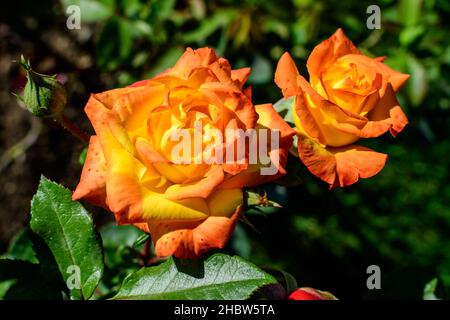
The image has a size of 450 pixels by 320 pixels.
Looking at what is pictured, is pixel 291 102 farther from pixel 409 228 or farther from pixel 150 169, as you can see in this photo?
pixel 409 228

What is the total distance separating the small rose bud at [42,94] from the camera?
0.95 metres

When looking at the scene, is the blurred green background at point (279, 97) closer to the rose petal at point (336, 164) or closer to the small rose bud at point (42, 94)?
the rose petal at point (336, 164)

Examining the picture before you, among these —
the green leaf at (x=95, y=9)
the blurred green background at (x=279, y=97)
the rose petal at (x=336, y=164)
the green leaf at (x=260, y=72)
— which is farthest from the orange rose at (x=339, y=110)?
the green leaf at (x=95, y=9)

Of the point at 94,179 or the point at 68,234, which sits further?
the point at 68,234

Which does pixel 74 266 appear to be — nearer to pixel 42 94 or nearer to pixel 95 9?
pixel 42 94

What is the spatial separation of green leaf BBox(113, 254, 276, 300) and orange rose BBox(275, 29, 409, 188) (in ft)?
0.60

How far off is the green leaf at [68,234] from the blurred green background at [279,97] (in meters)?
0.39

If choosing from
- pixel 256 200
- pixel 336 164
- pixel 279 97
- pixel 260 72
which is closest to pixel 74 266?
pixel 256 200

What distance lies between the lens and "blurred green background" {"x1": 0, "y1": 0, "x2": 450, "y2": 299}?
165 centimetres

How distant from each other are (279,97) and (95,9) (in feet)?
1.91

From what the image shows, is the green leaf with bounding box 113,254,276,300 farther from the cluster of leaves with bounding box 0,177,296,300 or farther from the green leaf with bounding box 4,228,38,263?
the green leaf with bounding box 4,228,38,263

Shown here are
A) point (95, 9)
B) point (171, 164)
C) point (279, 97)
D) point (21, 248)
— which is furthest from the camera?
point (279, 97)

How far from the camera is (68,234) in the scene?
1.00 metres
